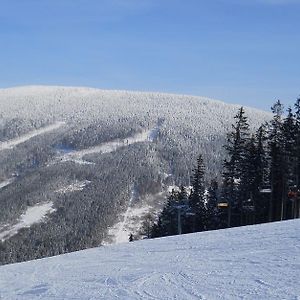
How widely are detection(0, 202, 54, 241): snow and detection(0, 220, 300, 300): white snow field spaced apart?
417 ft

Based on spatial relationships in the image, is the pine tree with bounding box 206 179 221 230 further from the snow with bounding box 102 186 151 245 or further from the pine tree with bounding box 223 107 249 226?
the snow with bounding box 102 186 151 245

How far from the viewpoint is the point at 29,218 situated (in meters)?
164

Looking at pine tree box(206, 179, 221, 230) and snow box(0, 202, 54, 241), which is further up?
pine tree box(206, 179, 221, 230)

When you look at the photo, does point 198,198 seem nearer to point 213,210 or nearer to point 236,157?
point 213,210

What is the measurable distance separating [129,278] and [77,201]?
6319 inches

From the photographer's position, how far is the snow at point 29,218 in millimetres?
147750

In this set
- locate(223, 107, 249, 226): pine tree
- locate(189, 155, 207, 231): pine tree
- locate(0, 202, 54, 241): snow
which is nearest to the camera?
locate(223, 107, 249, 226): pine tree

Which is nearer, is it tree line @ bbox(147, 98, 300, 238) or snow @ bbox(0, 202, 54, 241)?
tree line @ bbox(147, 98, 300, 238)

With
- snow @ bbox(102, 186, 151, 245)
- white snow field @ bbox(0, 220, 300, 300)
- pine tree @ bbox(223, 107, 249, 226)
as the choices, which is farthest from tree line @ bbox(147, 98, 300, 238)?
snow @ bbox(102, 186, 151, 245)

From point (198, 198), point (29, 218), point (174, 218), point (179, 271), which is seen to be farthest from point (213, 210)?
point (29, 218)

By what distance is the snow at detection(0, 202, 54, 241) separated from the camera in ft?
485

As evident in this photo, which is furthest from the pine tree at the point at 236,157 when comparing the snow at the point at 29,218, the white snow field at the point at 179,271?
the snow at the point at 29,218

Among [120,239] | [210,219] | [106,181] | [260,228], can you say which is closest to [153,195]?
[106,181]

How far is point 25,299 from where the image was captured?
13.8 m
